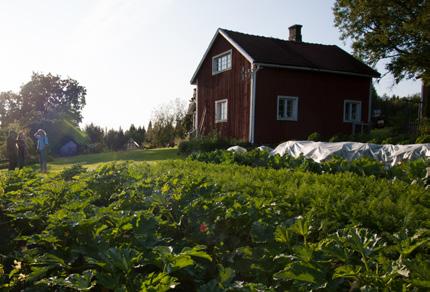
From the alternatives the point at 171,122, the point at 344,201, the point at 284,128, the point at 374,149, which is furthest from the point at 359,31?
the point at 344,201

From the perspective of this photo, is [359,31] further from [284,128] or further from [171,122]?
[171,122]

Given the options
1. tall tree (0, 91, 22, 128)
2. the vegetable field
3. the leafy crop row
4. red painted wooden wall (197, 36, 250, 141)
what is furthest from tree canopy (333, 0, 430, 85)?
tall tree (0, 91, 22, 128)

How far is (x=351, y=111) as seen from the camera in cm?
1945

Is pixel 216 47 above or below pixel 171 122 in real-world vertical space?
above

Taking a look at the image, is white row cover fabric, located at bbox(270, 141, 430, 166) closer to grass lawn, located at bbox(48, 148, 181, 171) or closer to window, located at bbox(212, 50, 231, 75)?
grass lawn, located at bbox(48, 148, 181, 171)

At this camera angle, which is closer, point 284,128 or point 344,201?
point 344,201

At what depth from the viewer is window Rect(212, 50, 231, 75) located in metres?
18.9

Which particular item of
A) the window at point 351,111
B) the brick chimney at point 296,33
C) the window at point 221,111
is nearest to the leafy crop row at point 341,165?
the window at point 221,111

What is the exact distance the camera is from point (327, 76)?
18.4 metres

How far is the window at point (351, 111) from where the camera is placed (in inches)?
754

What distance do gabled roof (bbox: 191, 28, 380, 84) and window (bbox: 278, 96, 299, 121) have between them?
154 cm

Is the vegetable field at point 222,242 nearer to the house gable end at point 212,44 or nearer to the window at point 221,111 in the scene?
the house gable end at point 212,44

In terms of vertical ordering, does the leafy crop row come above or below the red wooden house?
below

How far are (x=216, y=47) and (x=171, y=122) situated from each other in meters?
10.8
